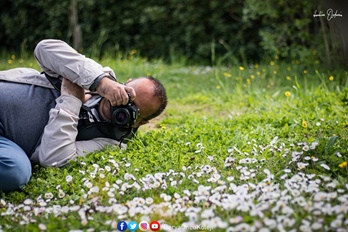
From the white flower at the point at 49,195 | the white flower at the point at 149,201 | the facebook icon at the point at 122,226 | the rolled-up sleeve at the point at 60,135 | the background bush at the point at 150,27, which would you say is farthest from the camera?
the background bush at the point at 150,27

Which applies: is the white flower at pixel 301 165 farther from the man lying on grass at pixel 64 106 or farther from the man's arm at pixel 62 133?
the man's arm at pixel 62 133

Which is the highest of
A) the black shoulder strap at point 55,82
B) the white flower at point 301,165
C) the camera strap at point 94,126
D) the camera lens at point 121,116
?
the black shoulder strap at point 55,82

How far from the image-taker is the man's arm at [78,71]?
3318mm

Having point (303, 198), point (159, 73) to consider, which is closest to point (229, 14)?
point (159, 73)

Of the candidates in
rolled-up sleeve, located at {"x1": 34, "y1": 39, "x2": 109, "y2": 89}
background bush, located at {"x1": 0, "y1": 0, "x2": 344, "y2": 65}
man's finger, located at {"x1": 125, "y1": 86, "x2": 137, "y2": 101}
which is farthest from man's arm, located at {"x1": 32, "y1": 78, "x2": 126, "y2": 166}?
background bush, located at {"x1": 0, "y1": 0, "x2": 344, "y2": 65}

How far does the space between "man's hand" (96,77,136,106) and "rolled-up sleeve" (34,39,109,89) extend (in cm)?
7

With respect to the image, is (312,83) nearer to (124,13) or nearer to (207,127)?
(207,127)

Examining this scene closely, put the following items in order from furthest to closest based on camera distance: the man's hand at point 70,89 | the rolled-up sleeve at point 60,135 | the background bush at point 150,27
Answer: the background bush at point 150,27 → the man's hand at point 70,89 → the rolled-up sleeve at point 60,135

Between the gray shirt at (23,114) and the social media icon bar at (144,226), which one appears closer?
the social media icon bar at (144,226)

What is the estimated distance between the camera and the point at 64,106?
3.35 m

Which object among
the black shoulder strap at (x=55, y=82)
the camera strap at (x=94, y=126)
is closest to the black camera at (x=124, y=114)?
the camera strap at (x=94, y=126)

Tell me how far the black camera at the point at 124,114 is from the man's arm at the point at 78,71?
0.04 metres

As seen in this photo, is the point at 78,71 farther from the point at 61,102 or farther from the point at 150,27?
the point at 150,27

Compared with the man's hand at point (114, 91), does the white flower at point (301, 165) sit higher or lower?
lower
